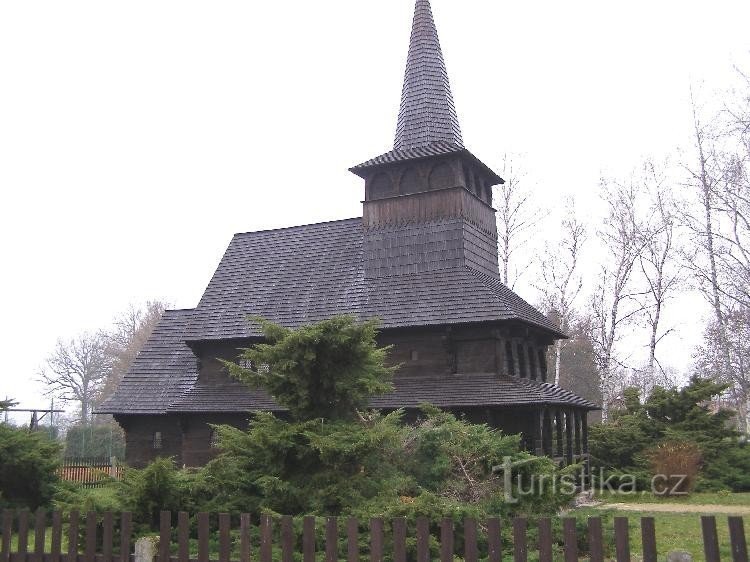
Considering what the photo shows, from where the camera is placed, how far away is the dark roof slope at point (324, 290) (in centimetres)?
1959

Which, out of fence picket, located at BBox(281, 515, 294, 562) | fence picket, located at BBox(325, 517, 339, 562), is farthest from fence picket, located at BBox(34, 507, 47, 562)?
fence picket, located at BBox(325, 517, 339, 562)

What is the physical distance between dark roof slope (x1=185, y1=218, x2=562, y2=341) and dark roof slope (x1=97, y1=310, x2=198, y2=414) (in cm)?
176

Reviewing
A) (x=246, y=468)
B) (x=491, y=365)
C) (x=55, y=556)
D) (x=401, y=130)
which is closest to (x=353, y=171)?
(x=401, y=130)

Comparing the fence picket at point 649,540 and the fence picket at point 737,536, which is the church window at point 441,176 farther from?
the fence picket at point 737,536

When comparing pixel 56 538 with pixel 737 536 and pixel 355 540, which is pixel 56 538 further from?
pixel 737 536

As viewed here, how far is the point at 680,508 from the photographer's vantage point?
52.9 feet

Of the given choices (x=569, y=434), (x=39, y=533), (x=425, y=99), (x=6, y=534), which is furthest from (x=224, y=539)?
(x=425, y=99)

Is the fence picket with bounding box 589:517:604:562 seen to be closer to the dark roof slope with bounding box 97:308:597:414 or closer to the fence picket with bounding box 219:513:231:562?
the fence picket with bounding box 219:513:231:562

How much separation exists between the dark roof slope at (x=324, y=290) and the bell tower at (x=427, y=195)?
62 centimetres

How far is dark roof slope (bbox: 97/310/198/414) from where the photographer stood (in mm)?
22609

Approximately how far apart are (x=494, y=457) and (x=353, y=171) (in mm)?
12923

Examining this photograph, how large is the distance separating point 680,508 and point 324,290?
11.5 meters

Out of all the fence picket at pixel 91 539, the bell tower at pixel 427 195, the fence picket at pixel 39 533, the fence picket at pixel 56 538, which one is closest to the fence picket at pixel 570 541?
the fence picket at pixel 91 539

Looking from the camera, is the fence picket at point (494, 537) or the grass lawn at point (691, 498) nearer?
the fence picket at point (494, 537)
